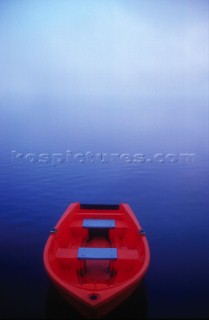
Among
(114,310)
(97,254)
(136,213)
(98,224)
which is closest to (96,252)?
(97,254)

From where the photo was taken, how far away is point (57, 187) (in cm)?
1421

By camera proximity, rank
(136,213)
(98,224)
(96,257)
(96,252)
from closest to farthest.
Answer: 1. (96,257)
2. (96,252)
3. (98,224)
4. (136,213)

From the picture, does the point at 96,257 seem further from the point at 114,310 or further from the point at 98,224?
the point at 98,224

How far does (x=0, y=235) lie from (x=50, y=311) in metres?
3.92

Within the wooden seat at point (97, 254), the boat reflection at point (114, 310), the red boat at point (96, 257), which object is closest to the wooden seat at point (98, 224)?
the red boat at point (96, 257)

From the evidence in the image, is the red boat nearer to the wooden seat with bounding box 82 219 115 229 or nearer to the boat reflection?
the wooden seat with bounding box 82 219 115 229

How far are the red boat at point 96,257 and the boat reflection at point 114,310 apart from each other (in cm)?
61

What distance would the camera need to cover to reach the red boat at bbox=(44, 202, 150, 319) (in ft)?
11.9

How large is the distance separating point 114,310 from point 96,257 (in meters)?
1.11

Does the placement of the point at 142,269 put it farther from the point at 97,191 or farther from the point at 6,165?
the point at 6,165

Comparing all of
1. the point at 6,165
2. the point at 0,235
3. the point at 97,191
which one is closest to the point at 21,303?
the point at 0,235

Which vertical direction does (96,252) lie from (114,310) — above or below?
above

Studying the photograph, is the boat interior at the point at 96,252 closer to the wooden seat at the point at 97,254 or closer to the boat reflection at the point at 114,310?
the wooden seat at the point at 97,254

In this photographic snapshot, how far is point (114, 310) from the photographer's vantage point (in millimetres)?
4762
